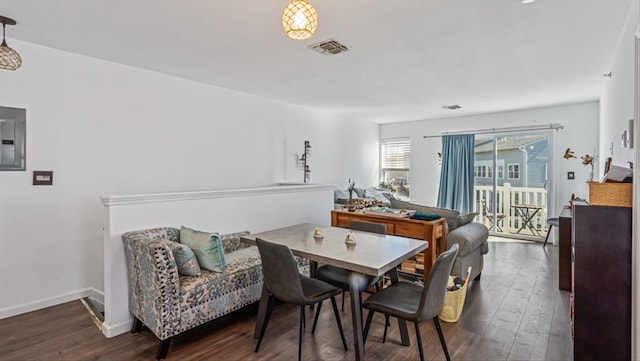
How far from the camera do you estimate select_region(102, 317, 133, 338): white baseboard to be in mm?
2561

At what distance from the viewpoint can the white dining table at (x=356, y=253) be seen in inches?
77.9

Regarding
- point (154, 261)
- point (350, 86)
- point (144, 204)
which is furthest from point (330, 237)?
point (350, 86)

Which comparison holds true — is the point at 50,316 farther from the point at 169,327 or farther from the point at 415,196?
the point at 415,196

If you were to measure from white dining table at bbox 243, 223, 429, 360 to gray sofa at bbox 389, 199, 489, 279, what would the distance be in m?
1.08

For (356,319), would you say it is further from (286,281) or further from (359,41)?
(359,41)

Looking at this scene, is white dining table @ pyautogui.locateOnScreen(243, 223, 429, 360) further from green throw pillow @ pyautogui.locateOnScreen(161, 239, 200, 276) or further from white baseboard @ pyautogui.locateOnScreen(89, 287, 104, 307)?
white baseboard @ pyautogui.locateOnScreen(89, 287, 104, 307)

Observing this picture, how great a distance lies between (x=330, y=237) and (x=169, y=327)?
1.31m

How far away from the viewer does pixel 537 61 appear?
3.41 meters

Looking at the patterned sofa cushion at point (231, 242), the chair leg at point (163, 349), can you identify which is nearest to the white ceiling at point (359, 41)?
the patterned sofa cushion at point (231, 242)

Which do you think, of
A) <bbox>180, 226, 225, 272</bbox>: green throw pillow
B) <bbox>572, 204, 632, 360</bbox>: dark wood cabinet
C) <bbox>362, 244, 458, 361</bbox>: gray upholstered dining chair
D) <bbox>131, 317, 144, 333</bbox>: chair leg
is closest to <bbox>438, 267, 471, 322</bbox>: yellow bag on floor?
<bbox>362, 244, 458, 361</bbox>: gray upholstered dining chair

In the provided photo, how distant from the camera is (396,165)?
310 inches

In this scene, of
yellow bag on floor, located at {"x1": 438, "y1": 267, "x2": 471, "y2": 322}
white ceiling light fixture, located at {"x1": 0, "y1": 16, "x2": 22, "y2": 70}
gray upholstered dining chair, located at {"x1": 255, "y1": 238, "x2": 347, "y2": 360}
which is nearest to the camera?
gray upholstered dining chair, located at {"x1": 255, "y1": 238, "x2": 347, "y2": 360}

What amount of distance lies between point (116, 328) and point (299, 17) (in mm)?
2658

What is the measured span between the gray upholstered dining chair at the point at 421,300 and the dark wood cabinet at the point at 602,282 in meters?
0.75
